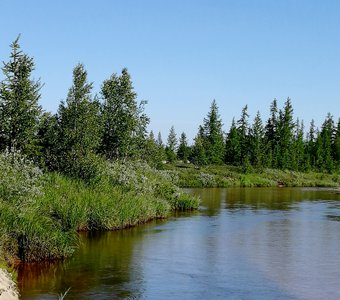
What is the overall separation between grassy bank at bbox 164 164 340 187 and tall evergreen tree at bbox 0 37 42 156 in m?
46.3

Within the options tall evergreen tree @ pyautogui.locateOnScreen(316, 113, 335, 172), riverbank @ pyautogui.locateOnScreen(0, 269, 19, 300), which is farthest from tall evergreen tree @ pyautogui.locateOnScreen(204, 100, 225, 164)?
riverbank @ pyautogui.locateOnScreen(0, 269, 19, 300)

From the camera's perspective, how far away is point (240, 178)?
92.8m

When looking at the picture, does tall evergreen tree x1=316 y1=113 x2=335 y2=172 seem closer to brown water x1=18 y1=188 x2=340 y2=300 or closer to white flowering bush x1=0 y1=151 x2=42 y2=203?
brown water x1=18 y1=188 x2=340 y2=300

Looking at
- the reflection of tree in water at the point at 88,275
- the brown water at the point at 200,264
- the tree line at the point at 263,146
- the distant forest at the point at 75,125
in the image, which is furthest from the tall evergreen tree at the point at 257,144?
the reflection of tree in water at the point at 88,275

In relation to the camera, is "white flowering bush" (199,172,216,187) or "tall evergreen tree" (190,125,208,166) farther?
"tall evergreen tree" (190,125,208,166)

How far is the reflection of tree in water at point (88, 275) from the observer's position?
61.6 feet

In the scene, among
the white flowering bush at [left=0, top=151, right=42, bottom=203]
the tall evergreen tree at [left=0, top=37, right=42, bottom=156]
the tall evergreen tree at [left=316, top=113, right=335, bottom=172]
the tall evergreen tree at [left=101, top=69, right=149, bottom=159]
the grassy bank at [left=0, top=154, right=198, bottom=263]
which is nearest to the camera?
the grassy bank at [left=0, top=154, right=198, bottom=263]

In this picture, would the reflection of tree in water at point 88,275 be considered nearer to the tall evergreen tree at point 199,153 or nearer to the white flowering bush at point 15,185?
the white flowering bush at point 15,185

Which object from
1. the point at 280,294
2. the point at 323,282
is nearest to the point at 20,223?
the point at 280,294

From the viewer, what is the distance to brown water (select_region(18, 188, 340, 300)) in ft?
63.4

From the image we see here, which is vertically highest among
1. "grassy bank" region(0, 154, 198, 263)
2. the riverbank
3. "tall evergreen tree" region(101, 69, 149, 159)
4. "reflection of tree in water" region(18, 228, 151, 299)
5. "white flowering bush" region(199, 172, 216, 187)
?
"tall evergreen tree" region(101, 69, 149, 159)

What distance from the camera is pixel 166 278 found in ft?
70.0

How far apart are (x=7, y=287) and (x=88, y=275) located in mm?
5270

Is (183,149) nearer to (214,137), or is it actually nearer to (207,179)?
(214,137)
